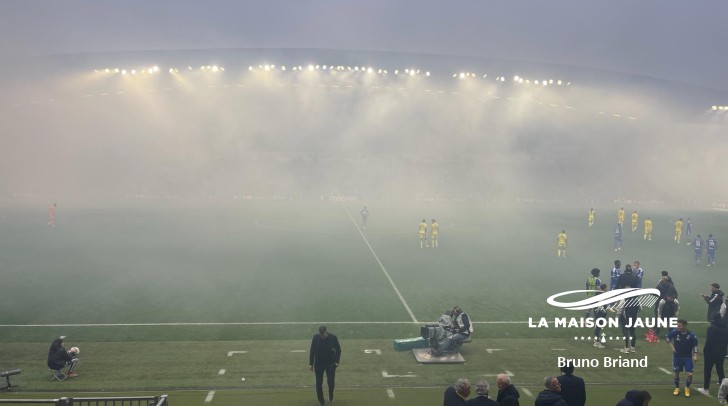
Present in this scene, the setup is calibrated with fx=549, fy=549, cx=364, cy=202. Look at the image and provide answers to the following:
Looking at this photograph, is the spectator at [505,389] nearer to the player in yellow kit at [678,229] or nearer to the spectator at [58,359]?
the spectator at [58,359]

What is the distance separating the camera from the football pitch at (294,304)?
12.2 metres

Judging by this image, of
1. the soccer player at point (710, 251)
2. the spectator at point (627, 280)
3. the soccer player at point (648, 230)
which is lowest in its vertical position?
the spectator at point (627, 280)

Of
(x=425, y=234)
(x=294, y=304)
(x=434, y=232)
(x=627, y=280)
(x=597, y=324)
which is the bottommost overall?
(x=294, y=304)

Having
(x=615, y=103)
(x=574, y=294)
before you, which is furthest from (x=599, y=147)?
(x=574, y=294)

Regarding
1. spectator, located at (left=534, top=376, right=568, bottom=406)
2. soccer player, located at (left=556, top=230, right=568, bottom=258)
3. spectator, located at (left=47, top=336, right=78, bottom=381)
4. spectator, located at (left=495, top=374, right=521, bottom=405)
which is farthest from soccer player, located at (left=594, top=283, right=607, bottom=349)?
soccer player, located at (left=556, top=230, right=568, bottom=258)

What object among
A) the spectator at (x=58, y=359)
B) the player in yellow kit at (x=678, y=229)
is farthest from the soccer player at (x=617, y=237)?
the spectator at (x=58, y=359)

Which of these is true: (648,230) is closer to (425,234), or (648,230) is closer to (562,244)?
(562,244)

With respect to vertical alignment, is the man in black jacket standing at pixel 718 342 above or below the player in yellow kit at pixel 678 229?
below

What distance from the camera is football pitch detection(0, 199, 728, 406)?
12.2 meters

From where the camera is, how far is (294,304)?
19047mm

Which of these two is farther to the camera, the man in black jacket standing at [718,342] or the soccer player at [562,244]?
the soccer player at [562,244]

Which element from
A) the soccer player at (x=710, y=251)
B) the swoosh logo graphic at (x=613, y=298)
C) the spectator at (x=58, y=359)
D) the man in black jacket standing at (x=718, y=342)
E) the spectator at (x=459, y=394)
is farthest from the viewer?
the soccer player at (x=710, y=251)

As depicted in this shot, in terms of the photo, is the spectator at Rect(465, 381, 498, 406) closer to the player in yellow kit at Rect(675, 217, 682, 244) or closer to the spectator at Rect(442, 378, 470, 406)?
the spectator at Rect(442, 378, 470, 406)

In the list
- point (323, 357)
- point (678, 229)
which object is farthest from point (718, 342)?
point (678, 229)
